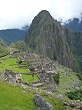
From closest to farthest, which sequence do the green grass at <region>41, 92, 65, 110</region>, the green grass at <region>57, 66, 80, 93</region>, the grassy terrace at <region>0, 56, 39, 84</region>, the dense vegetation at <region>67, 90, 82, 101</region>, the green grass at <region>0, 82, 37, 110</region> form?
the green grass at <region>0, 82, 37, 110</region>, the green grass at <region>41, 92, 65, 110</region>, the dense vegetation at <region>67, 90, 82, 101</region>, the grassy terrace at <region>0, 56, 39, 84</region>, the green grass at <region>57, 66, 80, 93</region>

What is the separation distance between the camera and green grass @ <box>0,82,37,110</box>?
20547 millimetres

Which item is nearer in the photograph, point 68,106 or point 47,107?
point 47,107

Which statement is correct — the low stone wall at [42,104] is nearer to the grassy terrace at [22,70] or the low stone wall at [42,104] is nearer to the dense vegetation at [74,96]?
the dense vegetation at [74,96]

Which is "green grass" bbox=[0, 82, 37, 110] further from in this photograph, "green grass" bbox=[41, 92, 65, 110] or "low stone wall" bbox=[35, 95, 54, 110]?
"green grass" bbox=[41, 92, 65, 110]

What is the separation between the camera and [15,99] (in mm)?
21797

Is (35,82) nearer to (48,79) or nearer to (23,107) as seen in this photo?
(48,79)

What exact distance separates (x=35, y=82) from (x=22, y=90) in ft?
151

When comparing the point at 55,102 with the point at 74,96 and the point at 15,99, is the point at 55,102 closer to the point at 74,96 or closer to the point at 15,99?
the point at 15,99

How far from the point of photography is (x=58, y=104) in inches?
893

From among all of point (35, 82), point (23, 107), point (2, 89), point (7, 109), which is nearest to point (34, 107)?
point (23, 107)

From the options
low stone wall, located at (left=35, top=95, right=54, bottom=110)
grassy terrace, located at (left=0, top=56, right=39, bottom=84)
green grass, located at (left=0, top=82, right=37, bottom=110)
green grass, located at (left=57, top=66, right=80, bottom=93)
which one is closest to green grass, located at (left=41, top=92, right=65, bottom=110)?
low stone wall, located at (left=35, top=95, right=54, bottom=110)

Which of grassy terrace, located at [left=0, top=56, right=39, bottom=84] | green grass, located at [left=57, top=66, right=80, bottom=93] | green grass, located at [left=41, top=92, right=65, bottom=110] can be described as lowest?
green grass, located at [left=57, top=66, right=80, bottom=93]

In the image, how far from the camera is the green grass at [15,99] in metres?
20.5

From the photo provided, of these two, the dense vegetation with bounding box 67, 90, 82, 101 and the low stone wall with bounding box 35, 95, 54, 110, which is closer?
the low stone wall with bounding box 35, 95, 54, 110
